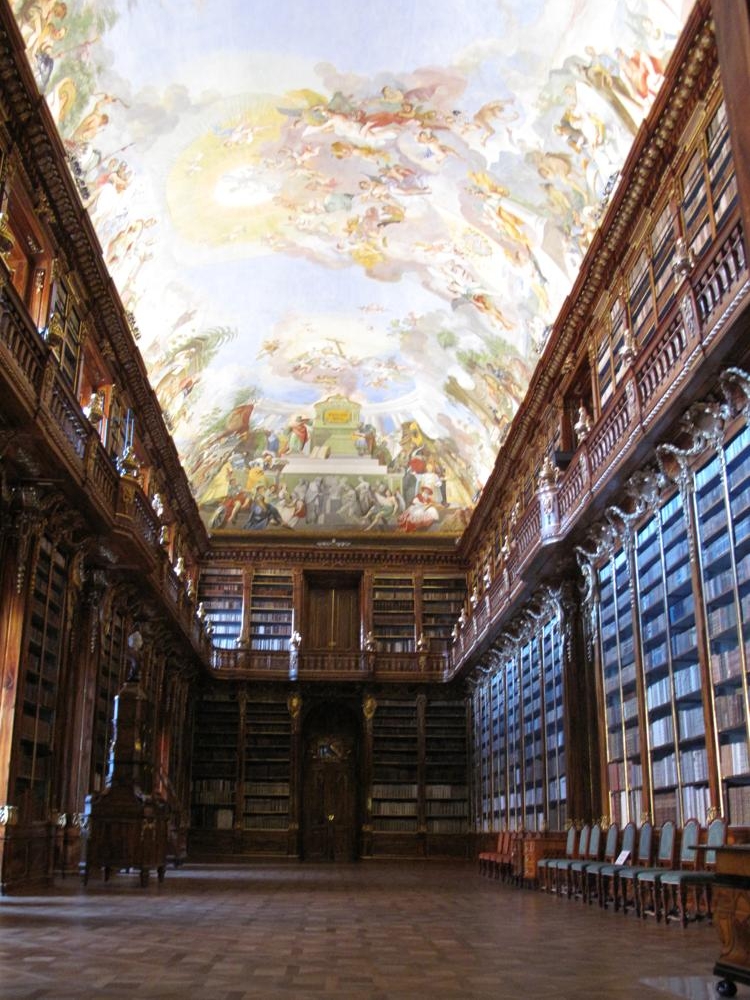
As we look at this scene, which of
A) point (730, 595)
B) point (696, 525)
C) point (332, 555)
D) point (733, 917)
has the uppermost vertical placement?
point (332, 555)

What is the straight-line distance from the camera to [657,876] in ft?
23.6

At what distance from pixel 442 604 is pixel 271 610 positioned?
3.92m

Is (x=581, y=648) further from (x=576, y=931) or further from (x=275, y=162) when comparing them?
(x=275, y=162)

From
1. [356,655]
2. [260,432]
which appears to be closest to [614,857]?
[356,655]

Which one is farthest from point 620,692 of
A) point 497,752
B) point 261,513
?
point 261,513

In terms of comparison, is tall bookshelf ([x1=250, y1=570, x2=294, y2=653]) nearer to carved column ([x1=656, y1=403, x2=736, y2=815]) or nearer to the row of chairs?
the row of chairs

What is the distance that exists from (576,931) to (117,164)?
10424 millimetres

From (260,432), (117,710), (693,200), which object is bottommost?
(117,710)

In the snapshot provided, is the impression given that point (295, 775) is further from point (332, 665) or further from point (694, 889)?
point (694, 889)

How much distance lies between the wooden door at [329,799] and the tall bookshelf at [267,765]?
0.80 meters

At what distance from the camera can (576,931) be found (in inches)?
260

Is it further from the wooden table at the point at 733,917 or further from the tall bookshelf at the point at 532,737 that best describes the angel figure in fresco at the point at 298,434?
the wooden table at the point at 733,917

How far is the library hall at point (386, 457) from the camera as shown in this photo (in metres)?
7.23

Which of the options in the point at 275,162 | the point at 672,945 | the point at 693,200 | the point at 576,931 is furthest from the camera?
the point at 275,162
